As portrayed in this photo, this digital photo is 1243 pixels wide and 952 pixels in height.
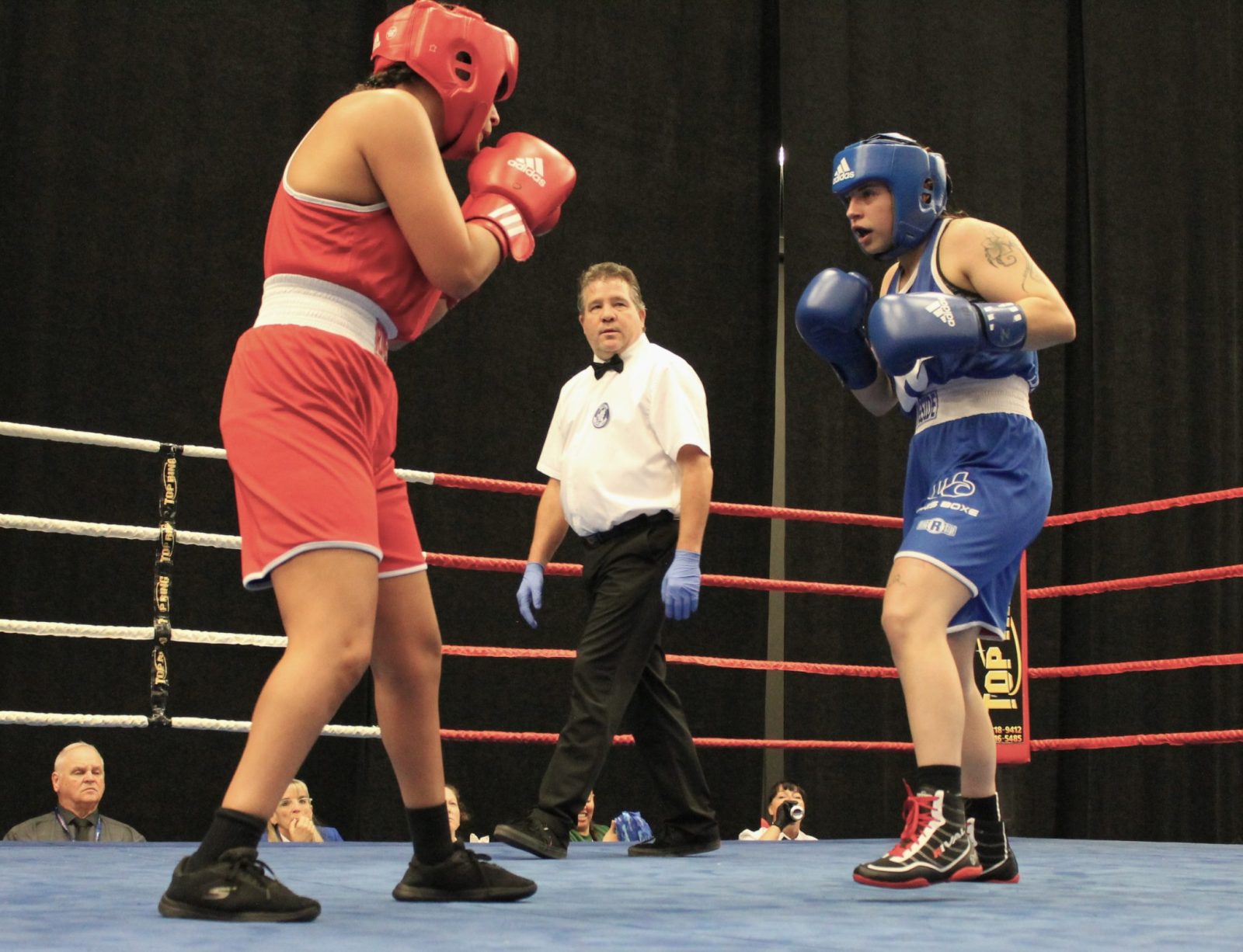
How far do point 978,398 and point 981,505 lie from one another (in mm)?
185

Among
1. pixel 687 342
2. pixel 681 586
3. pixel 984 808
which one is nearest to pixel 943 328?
pixel 984 808

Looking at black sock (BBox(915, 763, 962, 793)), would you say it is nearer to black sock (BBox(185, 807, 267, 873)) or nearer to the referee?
the referee

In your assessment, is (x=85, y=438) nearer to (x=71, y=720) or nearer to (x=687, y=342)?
(x=71, y=720)

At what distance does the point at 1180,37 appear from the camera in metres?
5.76

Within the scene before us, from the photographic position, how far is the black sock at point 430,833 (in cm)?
167

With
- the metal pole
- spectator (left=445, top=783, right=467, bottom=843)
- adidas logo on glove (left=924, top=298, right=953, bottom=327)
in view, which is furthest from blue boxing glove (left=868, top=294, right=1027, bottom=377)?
the metal pole

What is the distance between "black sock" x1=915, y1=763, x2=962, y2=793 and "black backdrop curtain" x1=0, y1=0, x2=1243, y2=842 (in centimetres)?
254

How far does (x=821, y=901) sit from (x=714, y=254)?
374cm

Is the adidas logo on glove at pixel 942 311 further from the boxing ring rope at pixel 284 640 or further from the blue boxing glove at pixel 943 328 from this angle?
the boxing ring rope at pixel 284 640

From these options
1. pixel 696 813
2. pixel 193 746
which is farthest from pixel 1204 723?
pixel 193 746

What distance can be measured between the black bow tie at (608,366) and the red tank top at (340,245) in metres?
1.27

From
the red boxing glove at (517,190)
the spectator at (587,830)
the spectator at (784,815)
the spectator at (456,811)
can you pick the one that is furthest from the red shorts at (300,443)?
the spectator at (784,815)

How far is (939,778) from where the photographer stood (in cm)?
197

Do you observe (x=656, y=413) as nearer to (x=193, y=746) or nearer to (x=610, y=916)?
(x=610, y=916)
